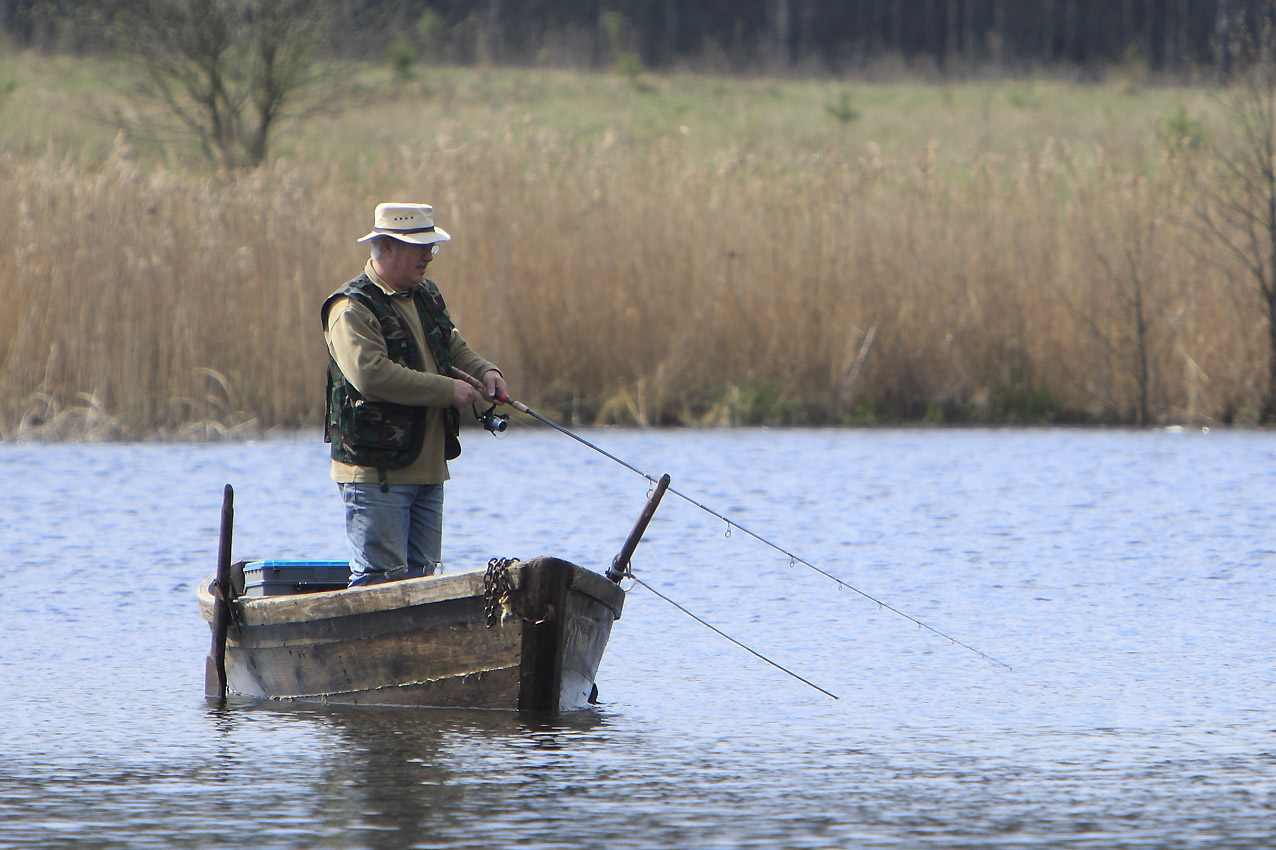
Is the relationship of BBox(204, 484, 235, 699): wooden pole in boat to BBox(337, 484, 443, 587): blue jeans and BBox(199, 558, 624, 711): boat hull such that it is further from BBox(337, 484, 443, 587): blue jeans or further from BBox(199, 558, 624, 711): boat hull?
BBox(337, 484, 443, 587): blue jeans

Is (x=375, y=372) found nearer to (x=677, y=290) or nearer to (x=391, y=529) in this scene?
(x=391, y=529)

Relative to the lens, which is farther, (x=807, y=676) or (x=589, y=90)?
(x=589, y=90)

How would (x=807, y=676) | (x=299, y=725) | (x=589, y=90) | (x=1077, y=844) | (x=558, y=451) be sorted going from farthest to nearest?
1. (x=589, y=90)
2. (x=558, y=451)
3. (x=807, y=676)
4. (x=299, y=725)
5. (x=1077, y=844)

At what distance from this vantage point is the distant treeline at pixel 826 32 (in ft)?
139

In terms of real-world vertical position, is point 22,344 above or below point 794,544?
above

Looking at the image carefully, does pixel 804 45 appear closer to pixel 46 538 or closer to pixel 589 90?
pixel 589 90

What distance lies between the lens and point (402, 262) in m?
6.58

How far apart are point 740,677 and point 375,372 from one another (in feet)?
6.12

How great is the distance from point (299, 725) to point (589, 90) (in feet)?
106

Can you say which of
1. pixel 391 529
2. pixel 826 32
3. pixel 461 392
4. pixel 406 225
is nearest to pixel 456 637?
pixel 391 529

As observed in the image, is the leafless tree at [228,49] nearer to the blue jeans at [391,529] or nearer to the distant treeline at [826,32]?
the blue jeans at [391,529]

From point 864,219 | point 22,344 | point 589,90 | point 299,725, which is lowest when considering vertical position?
point 299,725

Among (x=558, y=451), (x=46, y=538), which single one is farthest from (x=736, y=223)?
(x=46, y=538)

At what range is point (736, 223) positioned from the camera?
1502cm
